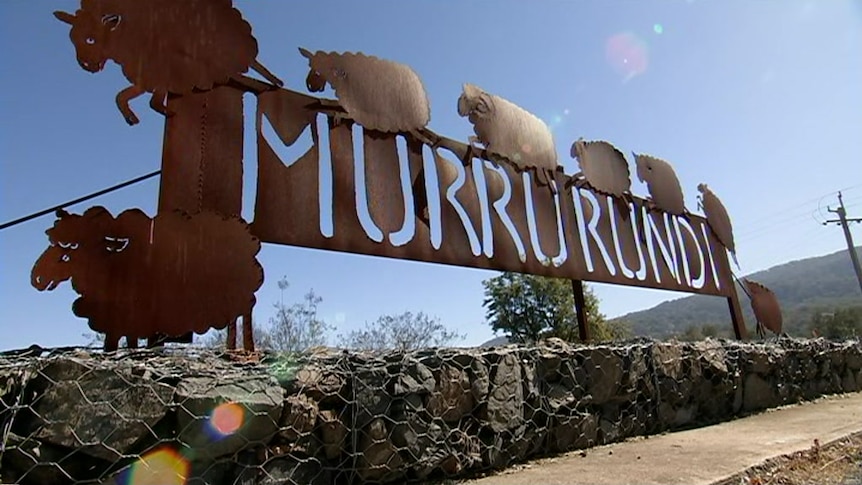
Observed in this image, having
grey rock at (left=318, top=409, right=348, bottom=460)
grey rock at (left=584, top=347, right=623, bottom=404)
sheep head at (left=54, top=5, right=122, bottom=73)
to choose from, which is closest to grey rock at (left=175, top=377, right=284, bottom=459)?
grey rock at (left=318, top=409, right=348, bottom=460)

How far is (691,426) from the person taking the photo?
3193 mm

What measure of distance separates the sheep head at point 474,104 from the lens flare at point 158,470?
2.73 metres

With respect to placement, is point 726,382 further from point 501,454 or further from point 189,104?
point 189,104

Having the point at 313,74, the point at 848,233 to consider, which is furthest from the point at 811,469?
the point at 848,233

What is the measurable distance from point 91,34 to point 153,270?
0.99 m

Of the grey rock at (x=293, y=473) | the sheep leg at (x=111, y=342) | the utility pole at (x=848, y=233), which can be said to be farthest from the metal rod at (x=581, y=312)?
the utility pole at (x=848, y=233)

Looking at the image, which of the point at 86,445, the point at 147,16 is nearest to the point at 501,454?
the point at 86,445

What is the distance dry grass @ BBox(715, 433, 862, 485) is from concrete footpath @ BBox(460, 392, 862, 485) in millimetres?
33

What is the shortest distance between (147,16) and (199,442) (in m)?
1.80

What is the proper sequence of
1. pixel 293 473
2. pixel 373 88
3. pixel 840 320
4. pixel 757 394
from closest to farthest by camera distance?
pixel 293 473
pixel 373 88
pixel 757 394
pixel 840 320

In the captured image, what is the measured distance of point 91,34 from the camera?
2.15 meters

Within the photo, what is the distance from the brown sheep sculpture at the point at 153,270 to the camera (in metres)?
1.89

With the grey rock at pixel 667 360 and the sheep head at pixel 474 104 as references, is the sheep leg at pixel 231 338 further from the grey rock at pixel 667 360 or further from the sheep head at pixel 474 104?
the grey rock at pixel 667 360

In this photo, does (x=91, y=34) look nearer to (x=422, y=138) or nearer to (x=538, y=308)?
(x=422, y=138)
